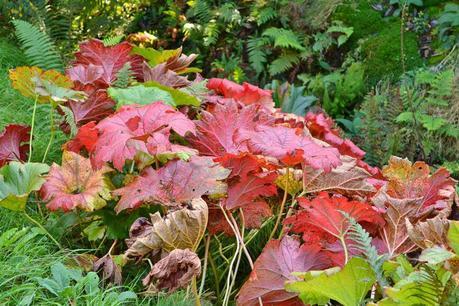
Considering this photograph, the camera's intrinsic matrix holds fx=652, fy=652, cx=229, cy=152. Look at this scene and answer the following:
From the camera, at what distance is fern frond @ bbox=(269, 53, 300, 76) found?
19.1 ft

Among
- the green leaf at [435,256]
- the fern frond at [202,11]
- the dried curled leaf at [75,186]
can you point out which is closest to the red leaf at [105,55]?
the dried curled leaf at [75,186]

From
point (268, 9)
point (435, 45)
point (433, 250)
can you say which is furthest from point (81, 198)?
point (268, 9)

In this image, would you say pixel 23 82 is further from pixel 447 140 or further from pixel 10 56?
pixel 447 140

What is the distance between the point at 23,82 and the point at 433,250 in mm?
1691

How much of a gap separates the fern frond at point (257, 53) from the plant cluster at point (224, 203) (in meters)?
3.32

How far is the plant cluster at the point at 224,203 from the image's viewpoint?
1797 mm

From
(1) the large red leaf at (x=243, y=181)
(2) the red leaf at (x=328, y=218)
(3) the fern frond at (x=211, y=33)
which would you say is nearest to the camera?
(2) the red leaf at (x=328, y=218)

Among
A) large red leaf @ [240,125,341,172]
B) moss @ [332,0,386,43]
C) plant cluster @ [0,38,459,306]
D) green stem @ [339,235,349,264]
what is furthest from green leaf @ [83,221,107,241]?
moss @ [332,0,386,43]

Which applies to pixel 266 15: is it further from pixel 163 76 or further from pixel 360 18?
pixel 163 76

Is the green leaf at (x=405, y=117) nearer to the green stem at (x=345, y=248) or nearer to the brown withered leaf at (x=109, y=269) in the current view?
the green stem at (x=345, y=248)

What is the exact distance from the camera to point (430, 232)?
186 centimetres

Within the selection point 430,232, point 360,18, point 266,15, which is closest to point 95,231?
point 430,232

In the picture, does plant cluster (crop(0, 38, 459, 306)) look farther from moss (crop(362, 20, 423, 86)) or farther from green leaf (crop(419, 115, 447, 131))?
moss (crop(362, 20, 423, 86))

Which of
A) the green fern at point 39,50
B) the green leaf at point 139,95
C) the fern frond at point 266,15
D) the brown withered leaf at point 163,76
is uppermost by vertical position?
the green leaf at point 139,95
